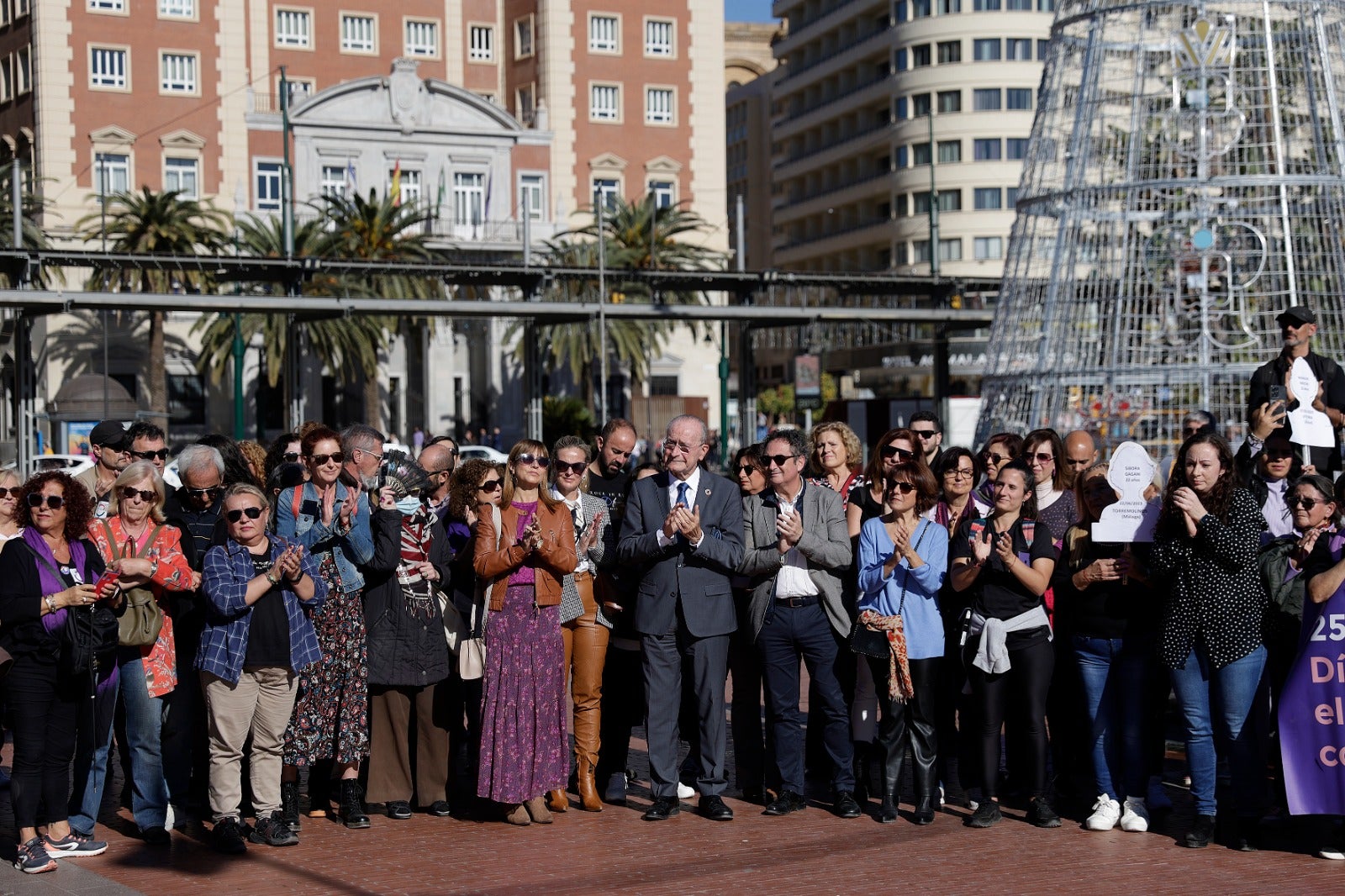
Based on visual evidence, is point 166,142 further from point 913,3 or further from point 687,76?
point 913,3

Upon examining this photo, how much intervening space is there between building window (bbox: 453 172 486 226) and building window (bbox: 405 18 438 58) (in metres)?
5.89

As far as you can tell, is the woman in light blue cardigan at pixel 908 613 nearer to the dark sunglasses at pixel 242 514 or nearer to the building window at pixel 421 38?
the dark sunglasses at pixel 242 514

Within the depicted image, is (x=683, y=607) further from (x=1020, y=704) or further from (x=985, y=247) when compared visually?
(x=985, y=247)

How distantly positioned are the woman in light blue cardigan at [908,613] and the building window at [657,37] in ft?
197

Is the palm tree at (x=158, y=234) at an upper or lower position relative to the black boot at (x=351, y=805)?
upper

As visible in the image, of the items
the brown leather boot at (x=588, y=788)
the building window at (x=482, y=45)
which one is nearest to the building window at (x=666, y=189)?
the building window at (x=482, y=45)

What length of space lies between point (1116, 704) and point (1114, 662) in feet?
0.74

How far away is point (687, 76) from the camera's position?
221 feet

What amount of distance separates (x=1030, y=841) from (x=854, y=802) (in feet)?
3.50

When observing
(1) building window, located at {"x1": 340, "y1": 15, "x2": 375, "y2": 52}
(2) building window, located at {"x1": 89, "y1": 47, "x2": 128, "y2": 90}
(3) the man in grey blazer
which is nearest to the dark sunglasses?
(3) the man in grey blazer

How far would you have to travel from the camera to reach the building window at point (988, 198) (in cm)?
7569

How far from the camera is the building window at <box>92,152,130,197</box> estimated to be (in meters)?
58.1

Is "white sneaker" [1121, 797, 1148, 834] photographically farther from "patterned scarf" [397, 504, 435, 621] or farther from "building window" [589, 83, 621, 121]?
"building window" [589, 83, 621, 121]

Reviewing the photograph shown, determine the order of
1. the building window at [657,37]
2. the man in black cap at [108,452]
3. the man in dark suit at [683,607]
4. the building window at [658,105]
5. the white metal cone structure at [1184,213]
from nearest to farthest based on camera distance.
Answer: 1. the man in dark suit at [683,607]
2. the man in black cap at [108,452]
3. the white metal cone structure at [1184,213]
4. the building window at [657,37]
5. the building window at [658,105]
